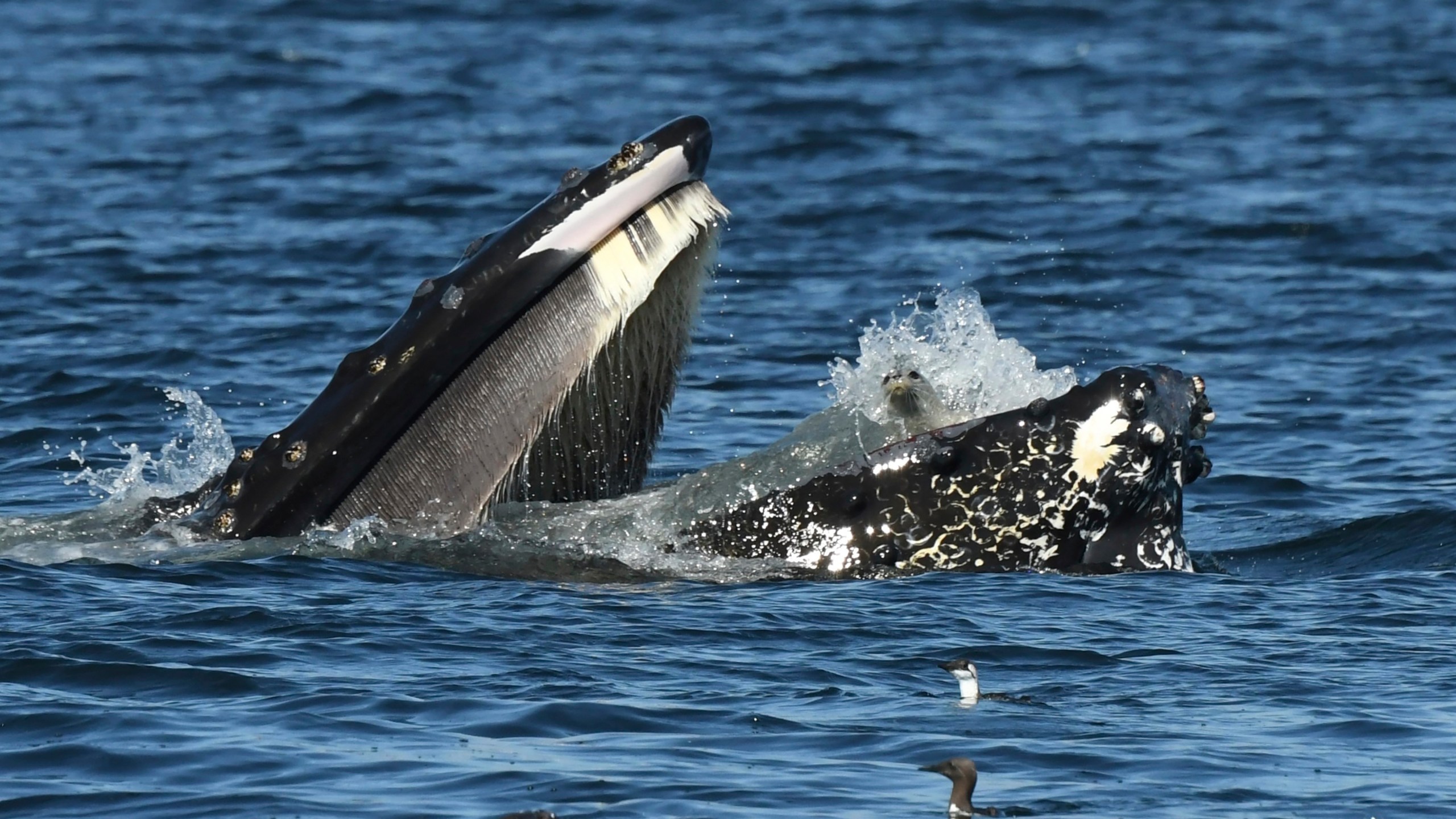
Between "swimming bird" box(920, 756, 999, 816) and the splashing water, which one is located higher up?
the splashing water

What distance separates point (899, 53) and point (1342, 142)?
863 centimetres

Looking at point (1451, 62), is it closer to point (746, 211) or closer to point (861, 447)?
point (746, 211)

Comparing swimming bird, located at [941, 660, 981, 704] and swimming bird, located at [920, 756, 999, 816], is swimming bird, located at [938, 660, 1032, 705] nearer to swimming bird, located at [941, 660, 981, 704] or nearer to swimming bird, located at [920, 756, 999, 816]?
swimming bird, located at [941, 660, 981, 704]

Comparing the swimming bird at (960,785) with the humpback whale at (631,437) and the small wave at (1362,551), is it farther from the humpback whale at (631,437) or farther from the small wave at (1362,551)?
the small wave at (1362,551)

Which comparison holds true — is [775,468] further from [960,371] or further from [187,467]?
[187,467]

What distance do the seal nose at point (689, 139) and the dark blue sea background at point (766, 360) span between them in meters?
1.72

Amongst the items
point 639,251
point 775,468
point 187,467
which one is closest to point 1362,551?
point 775,468

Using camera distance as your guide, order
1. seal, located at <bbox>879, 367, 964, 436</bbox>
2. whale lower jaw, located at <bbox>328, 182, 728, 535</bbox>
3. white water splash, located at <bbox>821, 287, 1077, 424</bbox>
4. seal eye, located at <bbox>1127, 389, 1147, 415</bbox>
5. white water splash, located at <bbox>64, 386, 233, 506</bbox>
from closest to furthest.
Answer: whale lower jaw, located at <bbox>328, 182, 728, 535</bbox> < seal eye, located at <bbox>1127, 389, 1147, 415</bbox> < seal, located at <bbox>879, 367, 964, 436</bbox> < white water splash, located at <bbox>821, 287, 1077, 424</bbox> < white water splash, located at <bbox>64, 386, 233, 506</bbox>

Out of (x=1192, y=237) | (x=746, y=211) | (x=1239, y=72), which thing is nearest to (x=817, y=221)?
(x=746, y=211)

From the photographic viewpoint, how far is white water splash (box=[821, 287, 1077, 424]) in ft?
31.8

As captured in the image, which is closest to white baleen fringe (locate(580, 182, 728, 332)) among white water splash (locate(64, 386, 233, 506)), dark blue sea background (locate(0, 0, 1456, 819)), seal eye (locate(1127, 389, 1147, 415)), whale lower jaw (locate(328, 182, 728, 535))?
whale lower jaw (locate(328, 182, 728, 535))

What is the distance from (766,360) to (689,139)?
8.42 m

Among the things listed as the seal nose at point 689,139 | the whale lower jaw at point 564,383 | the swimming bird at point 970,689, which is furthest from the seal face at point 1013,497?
the seal nose at point 689,139

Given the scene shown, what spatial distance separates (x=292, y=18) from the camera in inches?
1446
